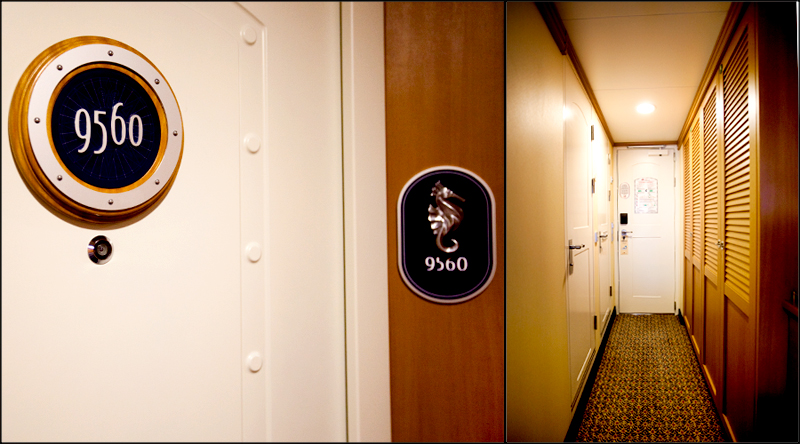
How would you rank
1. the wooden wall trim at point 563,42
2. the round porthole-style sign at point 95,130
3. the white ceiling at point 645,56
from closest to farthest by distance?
the round porthole-style sign at point 95,130
the white ceiling at point 645,56
the wooden wall trim at point 563,42

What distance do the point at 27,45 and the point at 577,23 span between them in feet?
3.17

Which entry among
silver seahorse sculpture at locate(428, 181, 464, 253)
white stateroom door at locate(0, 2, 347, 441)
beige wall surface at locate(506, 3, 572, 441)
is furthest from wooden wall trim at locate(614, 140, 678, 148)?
white stateroom door at locate(0, 2, 347, 441)

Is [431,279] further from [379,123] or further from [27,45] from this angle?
[27,45]

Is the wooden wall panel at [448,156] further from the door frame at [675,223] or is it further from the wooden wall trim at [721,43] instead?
the wooden wall trim at [721,43]

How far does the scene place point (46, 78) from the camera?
58 cm

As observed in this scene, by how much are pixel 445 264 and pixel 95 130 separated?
764 mm

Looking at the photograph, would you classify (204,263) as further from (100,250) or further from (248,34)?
(248,34)

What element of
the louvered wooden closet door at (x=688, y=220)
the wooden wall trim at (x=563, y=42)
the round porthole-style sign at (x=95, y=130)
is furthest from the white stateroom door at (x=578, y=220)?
the round porthole-style sign at (x=95, y=130)

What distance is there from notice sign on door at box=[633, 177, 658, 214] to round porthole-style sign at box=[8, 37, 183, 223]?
0.88 meters

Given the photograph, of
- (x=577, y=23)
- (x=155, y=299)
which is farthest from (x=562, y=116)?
(x=155, y=299)

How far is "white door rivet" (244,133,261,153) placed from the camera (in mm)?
869

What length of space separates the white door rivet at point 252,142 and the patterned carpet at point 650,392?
2.79ft

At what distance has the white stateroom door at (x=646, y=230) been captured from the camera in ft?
2.41

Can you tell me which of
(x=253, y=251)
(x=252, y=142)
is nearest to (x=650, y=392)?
(x=253, y=251)
